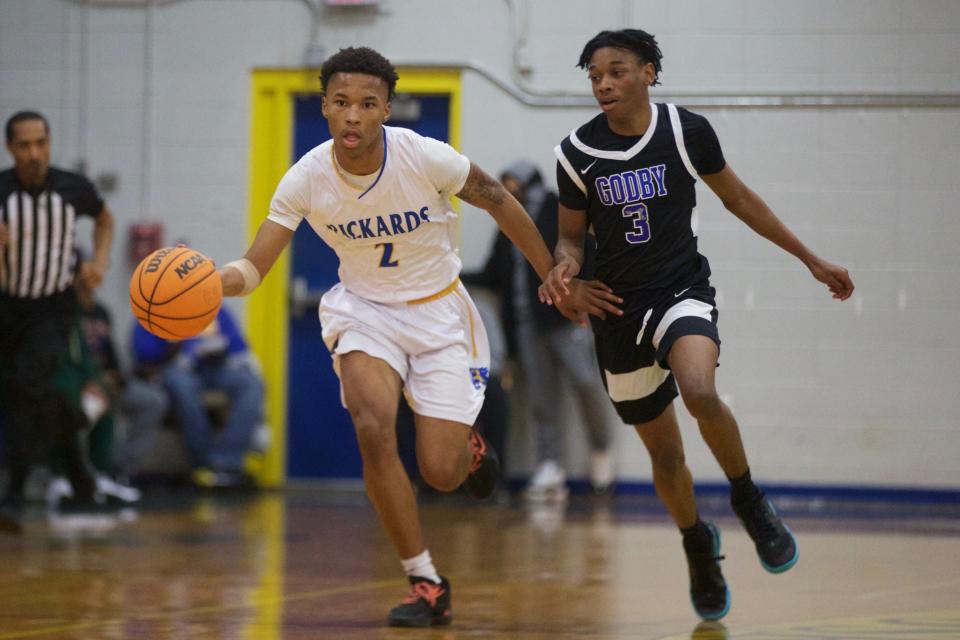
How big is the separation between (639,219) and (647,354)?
0.45 m

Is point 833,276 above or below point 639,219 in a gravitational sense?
below

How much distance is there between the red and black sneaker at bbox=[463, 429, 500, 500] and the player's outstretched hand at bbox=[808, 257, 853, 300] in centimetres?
130

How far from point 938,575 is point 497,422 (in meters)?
4.03

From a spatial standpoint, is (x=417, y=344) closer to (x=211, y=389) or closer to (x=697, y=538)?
(x=697, y=538)

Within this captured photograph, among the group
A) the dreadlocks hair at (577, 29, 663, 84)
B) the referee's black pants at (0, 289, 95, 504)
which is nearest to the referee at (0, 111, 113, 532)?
the referee's black pants at (0, 289, 95, 504)

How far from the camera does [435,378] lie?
4852mm

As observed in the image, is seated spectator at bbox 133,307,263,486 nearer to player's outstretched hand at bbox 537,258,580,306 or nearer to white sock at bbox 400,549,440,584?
white sock at bbox 400,549,440,584

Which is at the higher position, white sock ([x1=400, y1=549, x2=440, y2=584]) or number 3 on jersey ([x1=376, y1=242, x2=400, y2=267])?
number 3 on jersey ([x1=376, y1=242, x2=400, y2=267])

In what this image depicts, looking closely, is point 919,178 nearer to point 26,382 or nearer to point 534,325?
point 534,325

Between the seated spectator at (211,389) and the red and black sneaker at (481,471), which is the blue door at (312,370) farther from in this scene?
the red and black sneaker at (481,471)

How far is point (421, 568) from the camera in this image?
473 cm

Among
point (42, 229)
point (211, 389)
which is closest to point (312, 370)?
point (211, 389)

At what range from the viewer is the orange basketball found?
4266 millimetres

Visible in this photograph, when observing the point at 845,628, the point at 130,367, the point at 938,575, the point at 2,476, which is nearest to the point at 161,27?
the point at 130,367
